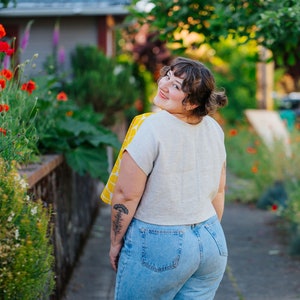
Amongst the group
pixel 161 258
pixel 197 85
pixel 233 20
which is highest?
pixel 197 85

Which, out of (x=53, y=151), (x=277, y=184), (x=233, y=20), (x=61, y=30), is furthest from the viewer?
(x=61, y=30)

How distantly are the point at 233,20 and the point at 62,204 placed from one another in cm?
228

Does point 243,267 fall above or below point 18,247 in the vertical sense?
below

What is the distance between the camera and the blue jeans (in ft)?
11.3

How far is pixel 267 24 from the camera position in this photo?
6.31 metres

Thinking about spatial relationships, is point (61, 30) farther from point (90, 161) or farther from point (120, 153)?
point (120, 153)

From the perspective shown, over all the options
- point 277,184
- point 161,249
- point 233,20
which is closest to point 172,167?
point 161,249

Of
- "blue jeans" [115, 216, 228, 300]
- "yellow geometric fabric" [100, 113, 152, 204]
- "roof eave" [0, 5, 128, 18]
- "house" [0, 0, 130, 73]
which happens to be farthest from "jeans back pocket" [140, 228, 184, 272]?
"house" [0, 0, 130, 73]

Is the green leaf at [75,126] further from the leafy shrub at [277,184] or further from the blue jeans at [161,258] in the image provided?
the blue jeans at [161,258]

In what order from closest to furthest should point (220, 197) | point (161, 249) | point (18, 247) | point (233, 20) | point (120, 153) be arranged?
1. point (18, 247)
2. point (161, 249)
3. point (120, 153)
4. point (220, 197)
5. point (233, 20)

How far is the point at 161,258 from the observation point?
11.2ft

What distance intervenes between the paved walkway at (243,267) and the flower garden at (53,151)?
33 centimetres

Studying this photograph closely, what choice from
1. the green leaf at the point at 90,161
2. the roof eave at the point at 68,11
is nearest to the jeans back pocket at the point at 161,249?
the green leaf at the point at 90,161

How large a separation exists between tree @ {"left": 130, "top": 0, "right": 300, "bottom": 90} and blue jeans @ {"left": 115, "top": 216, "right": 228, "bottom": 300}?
3.04 meters
